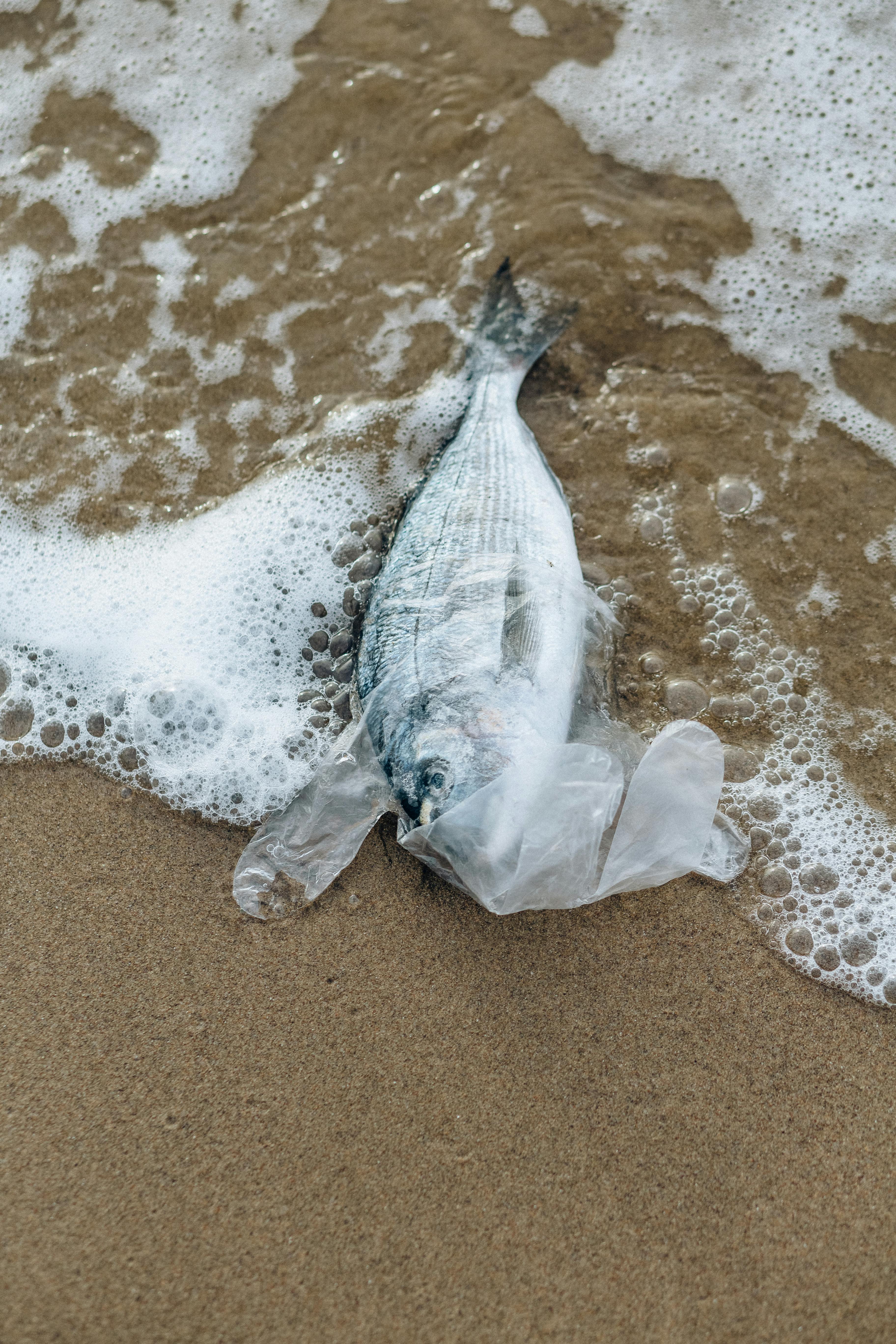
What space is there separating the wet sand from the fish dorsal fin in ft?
2.41

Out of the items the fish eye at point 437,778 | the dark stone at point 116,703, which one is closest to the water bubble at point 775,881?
the fish eye at point 437,778

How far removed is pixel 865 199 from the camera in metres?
3.28

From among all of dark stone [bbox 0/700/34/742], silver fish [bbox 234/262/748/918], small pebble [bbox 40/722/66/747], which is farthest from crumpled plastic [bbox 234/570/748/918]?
dark stone [bbox 0/700/34/742]

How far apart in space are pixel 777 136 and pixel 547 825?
300cm

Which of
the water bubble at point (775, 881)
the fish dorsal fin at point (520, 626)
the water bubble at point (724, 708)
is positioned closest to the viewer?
the fish dorsal fin at point (520, 626)

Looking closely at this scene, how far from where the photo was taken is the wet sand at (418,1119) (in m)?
2.37

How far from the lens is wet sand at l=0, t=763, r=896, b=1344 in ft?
7.76

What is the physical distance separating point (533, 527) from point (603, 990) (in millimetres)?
1554

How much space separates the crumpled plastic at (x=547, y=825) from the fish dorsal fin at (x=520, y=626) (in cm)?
25

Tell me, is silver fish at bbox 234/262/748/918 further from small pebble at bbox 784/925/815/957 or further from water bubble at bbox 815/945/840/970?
water bubble at bbox 815/945/840/970

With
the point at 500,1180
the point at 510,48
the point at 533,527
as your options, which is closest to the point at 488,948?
the point at 500,1180

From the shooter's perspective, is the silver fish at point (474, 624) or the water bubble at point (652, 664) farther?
the water bubble at point (652, 664)

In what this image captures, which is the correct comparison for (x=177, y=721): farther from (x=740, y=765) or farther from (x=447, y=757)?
(x=740, y=765)

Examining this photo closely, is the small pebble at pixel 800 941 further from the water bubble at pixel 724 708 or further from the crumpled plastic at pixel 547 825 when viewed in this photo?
the water bubble at pixel 724 708
